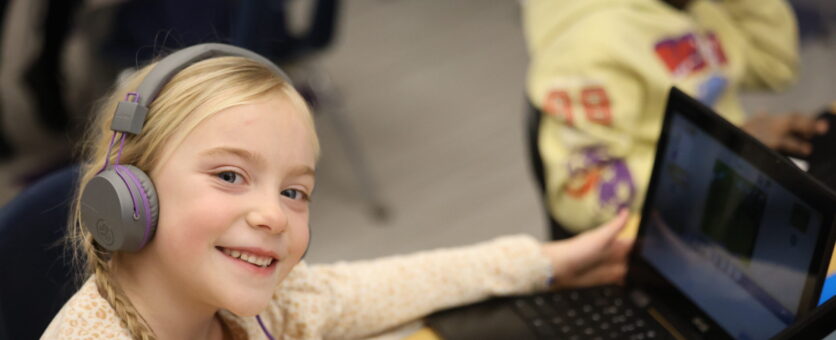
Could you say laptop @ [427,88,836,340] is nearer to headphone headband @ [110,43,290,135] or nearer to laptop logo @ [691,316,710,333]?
laptop logo @ [691,316,710,333]

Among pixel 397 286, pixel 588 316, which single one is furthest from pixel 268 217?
pixel 588 316

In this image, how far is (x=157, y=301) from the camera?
89 centimetres

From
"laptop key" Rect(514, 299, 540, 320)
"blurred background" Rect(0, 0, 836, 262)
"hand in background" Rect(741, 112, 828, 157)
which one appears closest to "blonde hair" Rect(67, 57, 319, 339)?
"laptop key" Rect(514, 299, 540, 320)

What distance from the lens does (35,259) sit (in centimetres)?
103

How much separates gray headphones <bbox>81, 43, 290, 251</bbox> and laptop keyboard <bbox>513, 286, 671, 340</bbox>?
1.63ft

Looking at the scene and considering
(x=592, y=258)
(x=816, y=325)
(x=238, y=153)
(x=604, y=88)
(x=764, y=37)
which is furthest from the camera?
(x=764, y=37)

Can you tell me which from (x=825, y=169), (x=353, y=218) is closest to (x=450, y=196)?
(x=353, y=218)

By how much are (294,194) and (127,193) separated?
0.17 m

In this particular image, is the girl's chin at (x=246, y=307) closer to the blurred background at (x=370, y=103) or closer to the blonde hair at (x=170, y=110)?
the blonde hair at (x=170, y=110)

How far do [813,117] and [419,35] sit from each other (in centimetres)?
200

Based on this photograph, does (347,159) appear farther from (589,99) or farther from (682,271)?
(682,271)

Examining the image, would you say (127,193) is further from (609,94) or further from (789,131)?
(789,131)

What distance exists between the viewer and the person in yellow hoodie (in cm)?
141

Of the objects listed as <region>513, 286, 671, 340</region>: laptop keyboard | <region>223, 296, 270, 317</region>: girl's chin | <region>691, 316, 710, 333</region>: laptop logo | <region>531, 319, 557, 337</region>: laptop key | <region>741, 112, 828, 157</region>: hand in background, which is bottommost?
<region>531, 319, 557, 337</region>: laptop key
